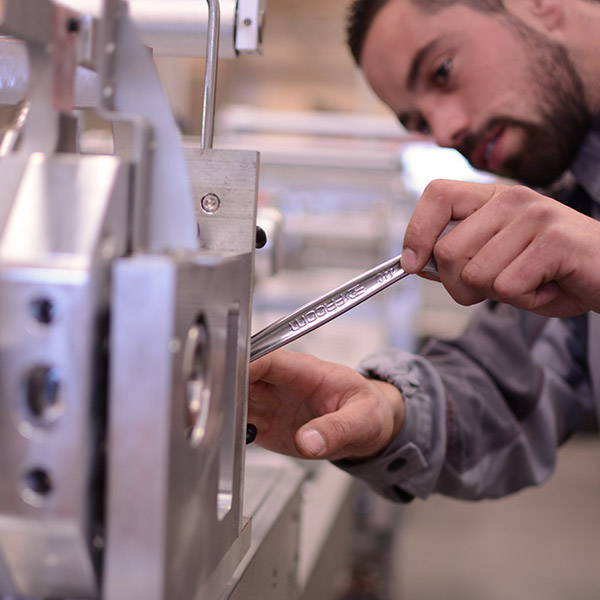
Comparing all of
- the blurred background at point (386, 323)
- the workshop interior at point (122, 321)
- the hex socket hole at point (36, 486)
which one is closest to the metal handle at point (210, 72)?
the workshop interior at point (122, 321)

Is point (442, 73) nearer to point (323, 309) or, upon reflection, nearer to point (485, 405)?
point (485, 405)

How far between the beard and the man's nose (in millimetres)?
23

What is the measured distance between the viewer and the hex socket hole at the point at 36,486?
273 mm

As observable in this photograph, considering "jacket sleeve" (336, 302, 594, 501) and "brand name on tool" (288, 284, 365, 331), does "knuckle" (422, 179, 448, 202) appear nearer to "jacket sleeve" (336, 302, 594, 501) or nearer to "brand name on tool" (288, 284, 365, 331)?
"brand name on tool" (288, 284, 365, 331)

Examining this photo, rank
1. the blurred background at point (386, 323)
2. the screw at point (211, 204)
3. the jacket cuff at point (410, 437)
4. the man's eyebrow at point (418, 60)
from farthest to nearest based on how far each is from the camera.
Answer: the blurred background at point (386, 323)
the man's eyebrow at point (418, 60)
the jacket cuff at point (410, 437)
the screw at point (211, 204)

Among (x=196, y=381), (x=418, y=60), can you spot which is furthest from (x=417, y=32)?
(x=196, y=381)

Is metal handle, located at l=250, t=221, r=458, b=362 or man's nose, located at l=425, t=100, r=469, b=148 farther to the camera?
man's nose, located at l=425, t=100, r=469, b=148

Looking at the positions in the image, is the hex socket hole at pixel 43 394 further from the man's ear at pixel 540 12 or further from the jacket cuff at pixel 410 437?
the man's ear at pixel 540 12

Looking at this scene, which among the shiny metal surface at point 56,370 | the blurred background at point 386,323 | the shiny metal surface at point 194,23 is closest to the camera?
the shiny metal surface at point 56,370

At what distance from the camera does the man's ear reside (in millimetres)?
1136

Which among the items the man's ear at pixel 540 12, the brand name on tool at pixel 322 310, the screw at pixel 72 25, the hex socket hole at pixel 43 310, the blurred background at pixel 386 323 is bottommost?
the blurred background at pixel 386 323

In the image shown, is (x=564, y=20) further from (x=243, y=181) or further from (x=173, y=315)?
(x=173, y=315)

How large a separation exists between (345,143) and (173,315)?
80.9 inches

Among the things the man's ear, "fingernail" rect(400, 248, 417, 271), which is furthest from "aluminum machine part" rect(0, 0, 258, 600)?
the man's ear
